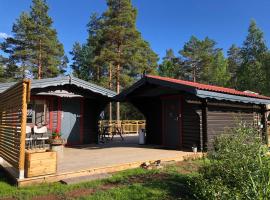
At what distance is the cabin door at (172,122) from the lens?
10172mm

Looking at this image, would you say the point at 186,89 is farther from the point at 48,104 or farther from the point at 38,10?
the point at 38,10

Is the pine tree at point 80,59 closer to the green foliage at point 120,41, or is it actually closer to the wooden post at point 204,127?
the green foliage at point 120,41

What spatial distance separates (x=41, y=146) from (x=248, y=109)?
8360 mm

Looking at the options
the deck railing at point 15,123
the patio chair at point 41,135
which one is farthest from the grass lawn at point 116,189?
the patio chair at point 41,135

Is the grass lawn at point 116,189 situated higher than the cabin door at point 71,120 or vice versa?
the cabin door at point 71,120

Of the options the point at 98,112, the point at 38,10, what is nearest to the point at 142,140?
the point at 98,112

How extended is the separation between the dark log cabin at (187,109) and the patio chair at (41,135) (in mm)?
3246

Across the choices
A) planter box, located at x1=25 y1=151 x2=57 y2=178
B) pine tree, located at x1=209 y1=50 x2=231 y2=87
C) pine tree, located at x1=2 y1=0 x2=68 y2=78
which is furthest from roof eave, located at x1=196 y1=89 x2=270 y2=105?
pine tree, located at x1=209 y1=50 x2=231 y2=87

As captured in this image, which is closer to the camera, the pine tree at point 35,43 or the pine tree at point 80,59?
the pine tree at point 35,43

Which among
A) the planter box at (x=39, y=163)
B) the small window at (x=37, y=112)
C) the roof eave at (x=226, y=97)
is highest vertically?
the roof eave at (x=226, y=97)

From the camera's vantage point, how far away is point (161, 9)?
2466 cm

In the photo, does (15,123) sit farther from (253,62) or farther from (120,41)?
(253,62)

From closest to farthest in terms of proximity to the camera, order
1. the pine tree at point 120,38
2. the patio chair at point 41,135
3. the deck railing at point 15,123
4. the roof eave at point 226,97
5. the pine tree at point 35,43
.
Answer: the deck railing at point 15,123
the roof eave at point 226,97
the patio chair at point 41,135
the pine tree at point 120,38
the pine tree at point 35,43

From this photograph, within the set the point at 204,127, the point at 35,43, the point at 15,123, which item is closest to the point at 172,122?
the point at 204,127
